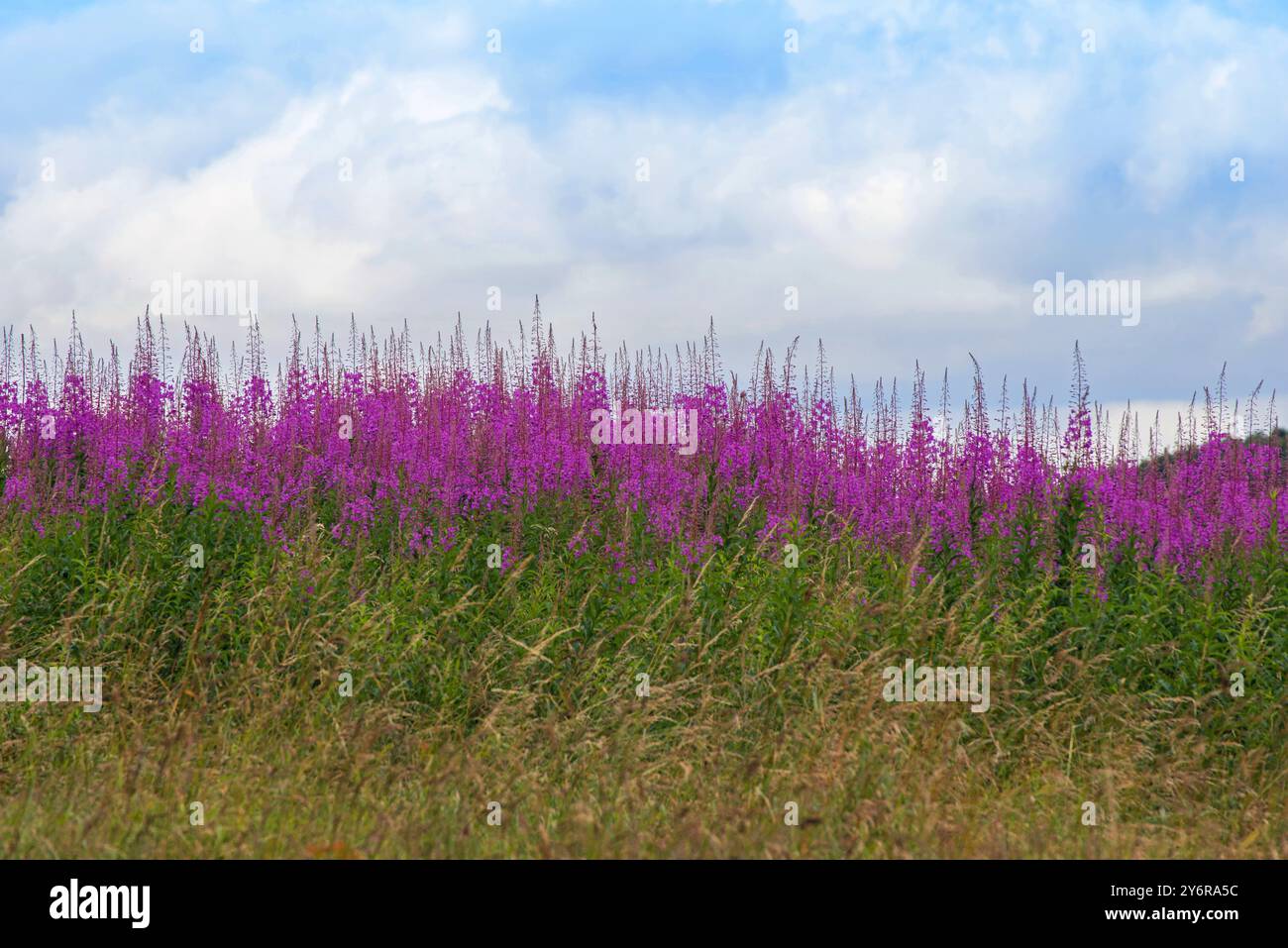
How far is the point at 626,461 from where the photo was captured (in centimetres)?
1095

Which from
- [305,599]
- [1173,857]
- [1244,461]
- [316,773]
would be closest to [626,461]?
[305,599]

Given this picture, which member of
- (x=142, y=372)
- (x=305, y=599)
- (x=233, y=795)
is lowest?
(x=233, y=795)

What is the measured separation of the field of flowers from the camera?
549cm

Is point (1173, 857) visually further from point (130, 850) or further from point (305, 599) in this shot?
point (305, 599)

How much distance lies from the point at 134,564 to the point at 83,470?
13.0ft

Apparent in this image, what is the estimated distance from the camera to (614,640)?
7852 millimetres

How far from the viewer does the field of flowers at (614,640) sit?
5488 millimetres

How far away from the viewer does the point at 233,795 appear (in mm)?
5711

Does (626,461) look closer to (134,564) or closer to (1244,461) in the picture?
(134,564)

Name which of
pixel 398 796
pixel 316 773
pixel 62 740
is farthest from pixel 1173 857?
pixel 62 740

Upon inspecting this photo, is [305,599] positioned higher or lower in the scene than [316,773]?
higher
